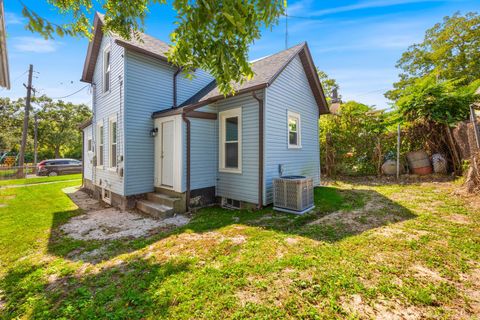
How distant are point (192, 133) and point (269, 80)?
2781 millimetres

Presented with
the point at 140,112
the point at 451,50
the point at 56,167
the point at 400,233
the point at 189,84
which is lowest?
the point at 400,233

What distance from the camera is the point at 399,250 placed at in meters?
3.26

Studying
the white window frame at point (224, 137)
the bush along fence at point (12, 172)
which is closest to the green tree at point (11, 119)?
the bush along fence at point (12, 172)

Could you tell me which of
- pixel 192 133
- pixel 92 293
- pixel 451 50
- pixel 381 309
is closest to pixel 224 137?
pixel 192 133

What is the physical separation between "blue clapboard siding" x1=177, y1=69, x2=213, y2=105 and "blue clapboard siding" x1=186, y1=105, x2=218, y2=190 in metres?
2.10

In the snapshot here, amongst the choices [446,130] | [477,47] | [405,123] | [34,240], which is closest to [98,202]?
[34,240]

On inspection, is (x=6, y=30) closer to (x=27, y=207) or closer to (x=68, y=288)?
(x=68, y=288)

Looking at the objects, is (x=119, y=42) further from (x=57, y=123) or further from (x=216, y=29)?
(x=57, y=123)

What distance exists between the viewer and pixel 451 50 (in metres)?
20.4

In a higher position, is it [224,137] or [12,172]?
[224,137]

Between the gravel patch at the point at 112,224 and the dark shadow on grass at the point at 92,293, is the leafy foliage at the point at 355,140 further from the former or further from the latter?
the dark shadow on grass at the point at 92,293

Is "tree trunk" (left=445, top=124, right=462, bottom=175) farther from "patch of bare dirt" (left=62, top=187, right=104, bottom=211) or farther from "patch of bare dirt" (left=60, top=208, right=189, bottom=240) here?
"patch of bare dirt" (left=62, top=187, right=104, bottom=211)

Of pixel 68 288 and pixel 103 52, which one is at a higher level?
pixel 103 52

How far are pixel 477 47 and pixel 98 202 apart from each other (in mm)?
31570
